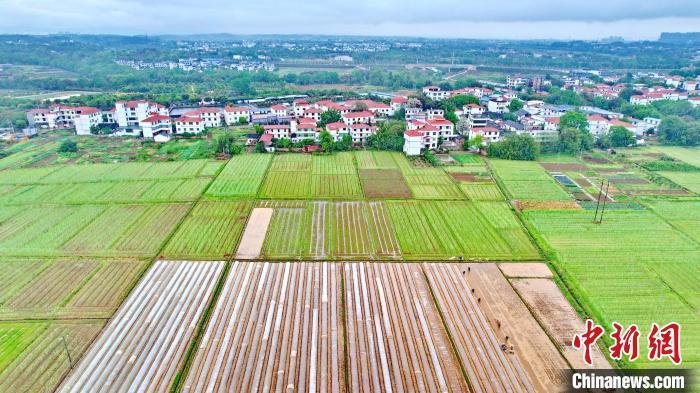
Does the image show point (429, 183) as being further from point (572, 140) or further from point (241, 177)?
point (572, 140)

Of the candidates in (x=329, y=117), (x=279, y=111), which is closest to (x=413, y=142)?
(x=329, y=117)

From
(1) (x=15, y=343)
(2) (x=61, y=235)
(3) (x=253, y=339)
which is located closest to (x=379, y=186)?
(3) (x=253, y=339)

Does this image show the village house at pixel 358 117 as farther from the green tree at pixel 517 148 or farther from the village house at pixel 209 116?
the village house at pixel 209 116

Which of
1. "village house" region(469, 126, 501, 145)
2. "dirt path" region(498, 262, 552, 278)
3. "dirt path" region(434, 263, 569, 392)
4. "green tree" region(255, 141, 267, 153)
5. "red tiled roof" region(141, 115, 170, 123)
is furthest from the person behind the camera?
"red tiled roof" region(141, 115, 170, 123)

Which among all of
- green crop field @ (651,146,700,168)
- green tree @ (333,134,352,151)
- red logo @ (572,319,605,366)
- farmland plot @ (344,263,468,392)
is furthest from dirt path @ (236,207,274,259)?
green crop field @ (651,146,700,168)

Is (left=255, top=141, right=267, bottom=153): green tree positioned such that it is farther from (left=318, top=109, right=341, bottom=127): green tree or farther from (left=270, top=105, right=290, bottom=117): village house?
(left=270, top=105, right=290, bottom=117): village house

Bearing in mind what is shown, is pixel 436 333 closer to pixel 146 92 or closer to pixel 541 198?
pixel 541 198

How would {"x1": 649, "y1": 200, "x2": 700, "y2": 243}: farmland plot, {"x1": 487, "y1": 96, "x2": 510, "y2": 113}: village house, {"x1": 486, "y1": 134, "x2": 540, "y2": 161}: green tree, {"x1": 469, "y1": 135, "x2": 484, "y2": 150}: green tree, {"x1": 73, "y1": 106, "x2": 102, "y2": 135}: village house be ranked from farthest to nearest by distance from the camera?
{"x1": 487, "y1": 96, "x2": 510, "y2": 113}: village house
{"x1": 73, "y1": 106, "x2": 102, "y2": 135}: village house
{"x1": 469, "y1": 135, "x2": 484, "y2": 150}: green tree
{"x1": 486, "y1": 134, "x2": 540, "y2": 161}: green tree
{"x1": 649, "y1": 200, "x2": 700, "y2": 243}: farmland plot
